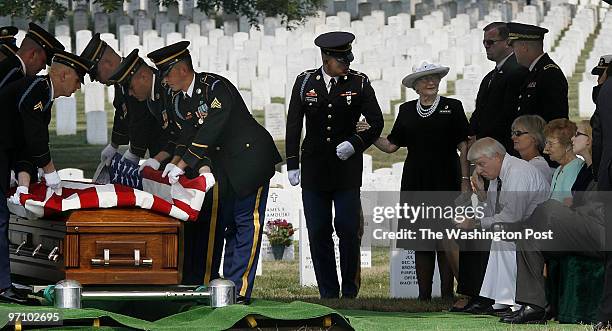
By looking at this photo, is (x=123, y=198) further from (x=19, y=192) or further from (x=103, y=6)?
(x=103, y=6)

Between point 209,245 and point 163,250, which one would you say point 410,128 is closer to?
Answer: point 209,245

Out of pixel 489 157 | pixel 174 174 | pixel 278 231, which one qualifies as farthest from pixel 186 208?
pixel 278 231

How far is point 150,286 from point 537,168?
2590 mm

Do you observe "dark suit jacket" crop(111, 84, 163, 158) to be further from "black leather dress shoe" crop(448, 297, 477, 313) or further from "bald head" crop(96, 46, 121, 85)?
"black leather dress shoe" crop(448, 297, 477, 313)

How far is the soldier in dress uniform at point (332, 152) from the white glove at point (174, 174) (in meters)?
1.75

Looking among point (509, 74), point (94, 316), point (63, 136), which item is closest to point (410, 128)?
point (509, 74)

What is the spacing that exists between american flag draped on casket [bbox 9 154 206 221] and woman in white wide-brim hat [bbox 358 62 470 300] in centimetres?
224

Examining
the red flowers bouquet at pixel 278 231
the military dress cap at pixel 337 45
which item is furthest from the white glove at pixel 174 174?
the red flowers bouquet at pixel 278 231

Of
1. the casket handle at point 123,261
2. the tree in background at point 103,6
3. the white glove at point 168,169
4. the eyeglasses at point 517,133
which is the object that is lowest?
the casket handle at point 123,261

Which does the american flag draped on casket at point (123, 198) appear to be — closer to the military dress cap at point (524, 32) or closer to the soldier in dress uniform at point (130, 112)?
the soldier in dress uniform at point (130, 112)

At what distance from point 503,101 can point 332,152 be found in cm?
121

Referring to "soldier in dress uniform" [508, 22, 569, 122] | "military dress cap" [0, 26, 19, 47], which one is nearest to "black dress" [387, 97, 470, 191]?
"soldier in dress uniform" [508, 22, 569, 122]

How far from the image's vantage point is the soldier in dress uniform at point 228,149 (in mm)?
9289

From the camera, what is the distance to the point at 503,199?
954cm
